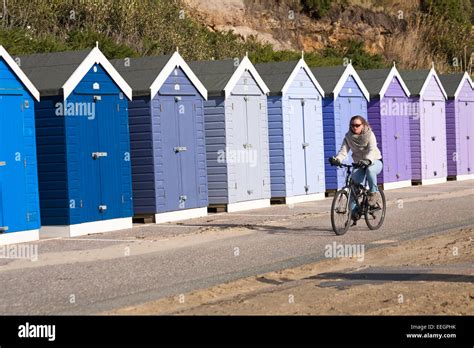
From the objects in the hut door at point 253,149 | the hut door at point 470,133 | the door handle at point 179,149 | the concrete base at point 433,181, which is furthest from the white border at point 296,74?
the hut door at point 470,133

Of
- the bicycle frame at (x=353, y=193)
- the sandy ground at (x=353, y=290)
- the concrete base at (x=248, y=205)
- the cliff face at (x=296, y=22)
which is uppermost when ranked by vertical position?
the cliff face at (x=296, y=22)

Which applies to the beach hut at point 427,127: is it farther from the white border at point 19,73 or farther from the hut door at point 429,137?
the white border at point 19,73

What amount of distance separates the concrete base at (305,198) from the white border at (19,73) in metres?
7.48

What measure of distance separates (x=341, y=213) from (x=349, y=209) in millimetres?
175

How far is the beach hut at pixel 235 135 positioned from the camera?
21406mm

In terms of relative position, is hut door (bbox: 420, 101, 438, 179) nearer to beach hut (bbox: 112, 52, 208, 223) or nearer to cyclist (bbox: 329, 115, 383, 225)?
beach hut (bbox: 112, 52, 208, 223)

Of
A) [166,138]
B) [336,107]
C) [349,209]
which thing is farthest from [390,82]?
[349,209]

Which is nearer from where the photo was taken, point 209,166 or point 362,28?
point 209,166

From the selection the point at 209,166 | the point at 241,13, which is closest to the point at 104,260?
the point at 209,166

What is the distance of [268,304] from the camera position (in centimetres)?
1041

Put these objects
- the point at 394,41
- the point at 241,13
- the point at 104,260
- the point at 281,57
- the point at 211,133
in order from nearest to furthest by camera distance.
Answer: the point at 104,260 → the point at 211,133 → the point at 281,57 → the point at 241,13 → the point at 394,41

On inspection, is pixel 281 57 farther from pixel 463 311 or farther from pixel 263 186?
pixel 463 311

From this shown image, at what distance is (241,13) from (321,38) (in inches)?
217

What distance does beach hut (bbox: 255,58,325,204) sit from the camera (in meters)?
23.1
